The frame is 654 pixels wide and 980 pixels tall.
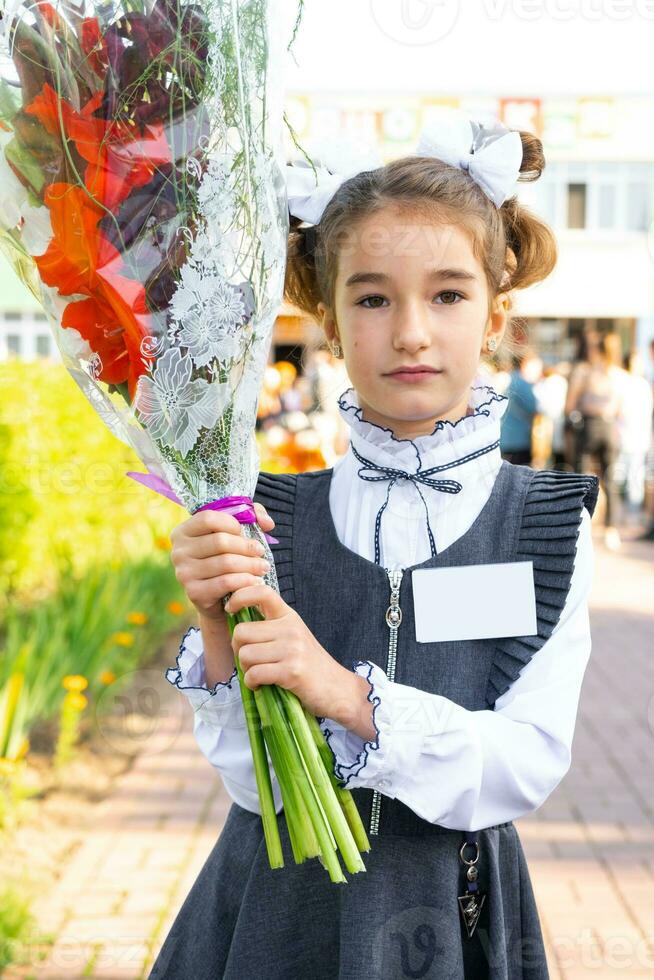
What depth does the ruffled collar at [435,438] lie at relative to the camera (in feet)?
5.11

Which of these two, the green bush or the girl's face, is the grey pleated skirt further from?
the green bush

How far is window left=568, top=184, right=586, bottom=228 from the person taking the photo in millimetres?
22984

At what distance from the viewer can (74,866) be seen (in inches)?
129

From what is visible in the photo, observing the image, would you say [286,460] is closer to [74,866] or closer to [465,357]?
[74,866]

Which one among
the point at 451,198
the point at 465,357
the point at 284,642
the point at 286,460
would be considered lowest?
the point at 286,460

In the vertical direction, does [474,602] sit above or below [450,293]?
below

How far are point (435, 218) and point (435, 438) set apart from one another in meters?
0.32

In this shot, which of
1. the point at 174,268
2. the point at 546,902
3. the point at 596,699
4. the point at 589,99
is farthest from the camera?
the point at 589,99

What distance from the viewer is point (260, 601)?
1290 millimetres

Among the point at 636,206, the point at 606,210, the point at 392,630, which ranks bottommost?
the point at 392,630

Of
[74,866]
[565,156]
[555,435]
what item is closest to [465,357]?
[74,866]

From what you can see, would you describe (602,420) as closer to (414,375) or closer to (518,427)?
(518,427)

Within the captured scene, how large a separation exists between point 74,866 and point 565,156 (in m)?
21.6

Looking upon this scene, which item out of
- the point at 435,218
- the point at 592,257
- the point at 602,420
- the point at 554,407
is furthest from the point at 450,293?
the point at 592,257
